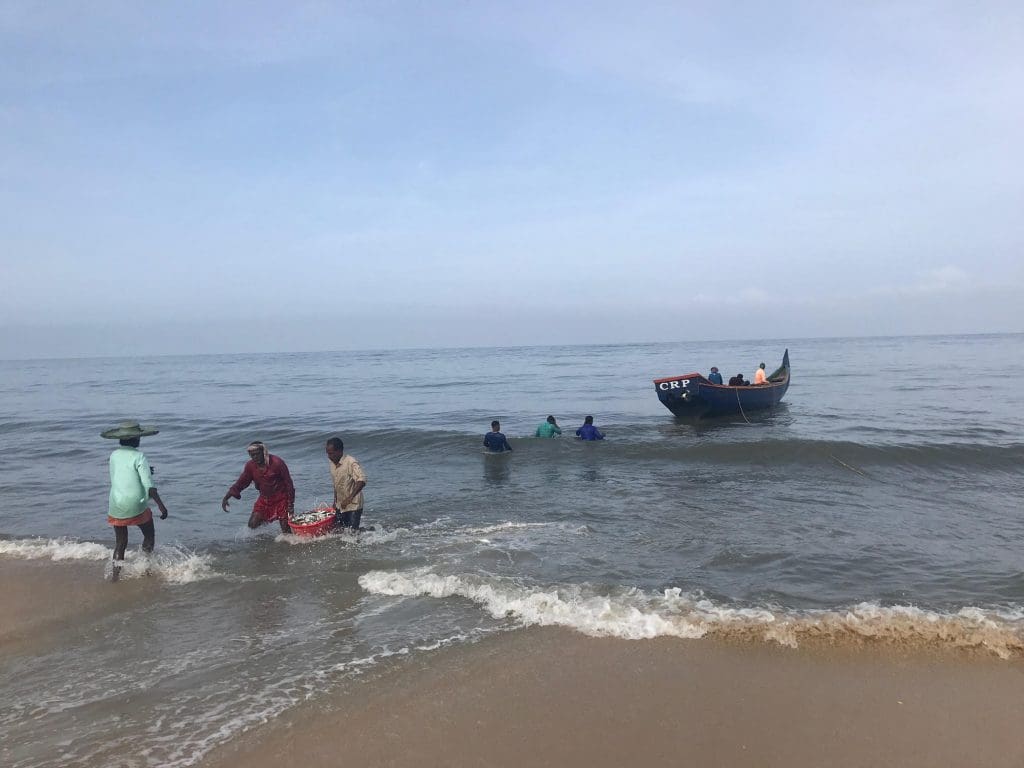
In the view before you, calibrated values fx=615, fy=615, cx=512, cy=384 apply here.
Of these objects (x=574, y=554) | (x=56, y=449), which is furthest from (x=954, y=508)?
(x=56, y=449)

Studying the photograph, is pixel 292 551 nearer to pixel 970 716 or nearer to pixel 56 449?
pixel 970 716

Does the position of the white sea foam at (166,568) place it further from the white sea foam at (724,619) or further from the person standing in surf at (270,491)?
the white sea foam at (724,619)

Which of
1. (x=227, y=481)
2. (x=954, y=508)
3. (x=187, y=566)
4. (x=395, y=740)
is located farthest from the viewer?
(x=227, y=481)

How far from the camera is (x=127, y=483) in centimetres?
671

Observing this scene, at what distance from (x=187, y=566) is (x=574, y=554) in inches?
178

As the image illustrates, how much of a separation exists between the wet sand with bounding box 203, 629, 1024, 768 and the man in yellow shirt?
146 inches

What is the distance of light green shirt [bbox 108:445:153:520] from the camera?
6691 millimetres

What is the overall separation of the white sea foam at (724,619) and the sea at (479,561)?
0.09 feet

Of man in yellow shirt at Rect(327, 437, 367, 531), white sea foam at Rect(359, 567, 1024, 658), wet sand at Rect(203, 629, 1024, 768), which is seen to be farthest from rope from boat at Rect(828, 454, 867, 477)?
man in yellow shirt at Rect(327, 437, 367, 531)

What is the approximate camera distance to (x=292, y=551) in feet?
25.6

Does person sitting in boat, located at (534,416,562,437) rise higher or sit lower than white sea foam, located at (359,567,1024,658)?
higher

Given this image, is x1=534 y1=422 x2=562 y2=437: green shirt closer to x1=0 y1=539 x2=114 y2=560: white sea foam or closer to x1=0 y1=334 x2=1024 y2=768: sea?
x1=0 y1=334 x2=1024 y2=768: sea

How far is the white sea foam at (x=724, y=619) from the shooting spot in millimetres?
4973

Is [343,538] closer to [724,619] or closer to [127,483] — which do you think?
[127,483]
